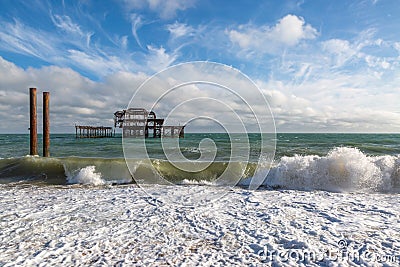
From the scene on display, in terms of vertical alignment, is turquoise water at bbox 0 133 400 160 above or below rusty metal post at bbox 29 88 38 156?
below

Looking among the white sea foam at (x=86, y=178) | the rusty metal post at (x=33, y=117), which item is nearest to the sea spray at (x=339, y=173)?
the white sea foam at (x=86, y=178)

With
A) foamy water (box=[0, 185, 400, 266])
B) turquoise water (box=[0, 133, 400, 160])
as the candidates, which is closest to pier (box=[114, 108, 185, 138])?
turquoise water (box=[0, 133, 400, 160])

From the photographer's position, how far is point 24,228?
4.18 meters

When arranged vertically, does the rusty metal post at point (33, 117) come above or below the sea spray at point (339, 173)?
above

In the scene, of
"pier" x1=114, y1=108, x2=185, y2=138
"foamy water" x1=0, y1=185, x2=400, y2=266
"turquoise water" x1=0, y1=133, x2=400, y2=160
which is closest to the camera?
"foamy water" x1=0, y1=185, x2=400, y2=266

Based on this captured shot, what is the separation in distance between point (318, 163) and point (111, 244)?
25.1ft

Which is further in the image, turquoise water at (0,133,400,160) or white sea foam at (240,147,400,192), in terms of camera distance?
turquoise water at (0,133,400,160)

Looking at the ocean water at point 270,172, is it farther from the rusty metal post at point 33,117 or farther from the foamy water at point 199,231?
the foamy water at point 199,231

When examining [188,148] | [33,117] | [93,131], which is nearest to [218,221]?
[33,117]

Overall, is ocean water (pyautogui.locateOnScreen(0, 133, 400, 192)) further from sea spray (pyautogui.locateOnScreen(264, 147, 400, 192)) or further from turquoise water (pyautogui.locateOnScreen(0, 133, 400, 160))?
turquoise water (pyautogui.locateOnScreen(0, 133, 400, 160))

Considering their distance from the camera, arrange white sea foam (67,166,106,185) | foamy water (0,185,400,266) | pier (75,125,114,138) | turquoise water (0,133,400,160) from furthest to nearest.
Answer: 1. pier (75,125,114,138)
2. turquoise water (0,133,400,160)
3. white sea foam (67,166,106,185)
4. foamy water (0,185,400,266)

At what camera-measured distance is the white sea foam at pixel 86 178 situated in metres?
8.98

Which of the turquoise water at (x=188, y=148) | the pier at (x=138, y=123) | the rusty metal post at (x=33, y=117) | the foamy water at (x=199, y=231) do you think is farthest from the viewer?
the turquoise water at (x=188, y=148)

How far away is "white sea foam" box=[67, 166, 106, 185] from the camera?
898cm
